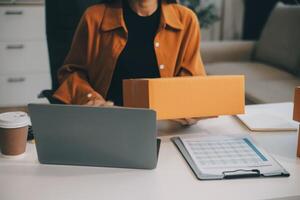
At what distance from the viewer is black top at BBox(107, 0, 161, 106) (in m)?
1.69

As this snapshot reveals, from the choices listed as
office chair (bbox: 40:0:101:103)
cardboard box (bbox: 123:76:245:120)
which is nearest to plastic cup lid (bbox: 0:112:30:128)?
cardboard box (bbox: 123:76:245:120)

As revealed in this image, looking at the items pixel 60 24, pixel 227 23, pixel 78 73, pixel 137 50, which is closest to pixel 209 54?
pixel 227 23

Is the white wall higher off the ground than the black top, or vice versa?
the black top

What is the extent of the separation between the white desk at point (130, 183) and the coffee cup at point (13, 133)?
27 millimetres

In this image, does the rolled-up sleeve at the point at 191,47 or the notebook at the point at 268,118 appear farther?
the rolled-up sleeve at the point at 191,47

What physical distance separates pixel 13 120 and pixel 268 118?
780mm

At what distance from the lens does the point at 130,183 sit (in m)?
0.98

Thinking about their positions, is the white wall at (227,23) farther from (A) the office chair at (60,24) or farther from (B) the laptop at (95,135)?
(B) the laptop at (95,135)

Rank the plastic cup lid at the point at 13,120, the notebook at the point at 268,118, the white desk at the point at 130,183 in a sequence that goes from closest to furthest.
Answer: the white desk at the point at 130,183
the plastic cup lid at the point at 13,120
the notebook at the point at 268,118

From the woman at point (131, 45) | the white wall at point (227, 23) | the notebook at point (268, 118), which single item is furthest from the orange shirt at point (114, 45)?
the white wall at point (227, 23)

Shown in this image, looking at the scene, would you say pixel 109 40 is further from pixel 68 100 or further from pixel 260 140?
pixel 260 140

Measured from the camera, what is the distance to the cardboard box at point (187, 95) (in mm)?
1137

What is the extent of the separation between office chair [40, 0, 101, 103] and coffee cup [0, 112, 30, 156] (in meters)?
0.84

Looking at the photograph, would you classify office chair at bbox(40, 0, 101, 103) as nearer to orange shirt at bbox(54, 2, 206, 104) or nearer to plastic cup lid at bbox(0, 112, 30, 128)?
orange shirt at bbox(54, 2, 206, 104)
